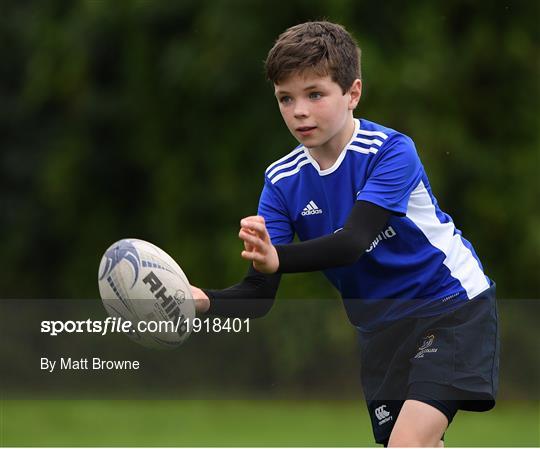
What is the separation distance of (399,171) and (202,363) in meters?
9.90

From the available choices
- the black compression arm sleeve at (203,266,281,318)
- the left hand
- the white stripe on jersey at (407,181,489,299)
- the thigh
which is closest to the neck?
the white stripe on jersey at (407,181,489,299)

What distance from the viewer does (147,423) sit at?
13.0 m

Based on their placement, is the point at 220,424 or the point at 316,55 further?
the point at 220,424

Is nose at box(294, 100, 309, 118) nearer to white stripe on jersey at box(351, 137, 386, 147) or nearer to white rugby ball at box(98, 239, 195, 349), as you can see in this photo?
white stripe on jersey at box(351, 137, 386, 147)

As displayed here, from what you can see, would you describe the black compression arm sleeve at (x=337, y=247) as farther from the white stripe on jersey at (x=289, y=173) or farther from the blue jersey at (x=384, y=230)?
the white stripe on jersey at (x=289, y=173)

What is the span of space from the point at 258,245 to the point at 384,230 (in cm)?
75

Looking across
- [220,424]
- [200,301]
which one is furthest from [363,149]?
[220,424]

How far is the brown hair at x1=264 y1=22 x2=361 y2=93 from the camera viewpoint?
4.15m

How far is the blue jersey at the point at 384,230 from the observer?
169 inches

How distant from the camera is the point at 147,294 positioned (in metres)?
4.09

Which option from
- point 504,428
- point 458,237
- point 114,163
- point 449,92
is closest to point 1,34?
point 114,163

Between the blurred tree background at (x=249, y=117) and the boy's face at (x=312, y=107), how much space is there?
25.8 feet

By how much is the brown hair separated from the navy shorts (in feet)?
3.11

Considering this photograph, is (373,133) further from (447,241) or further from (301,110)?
(447,241)
